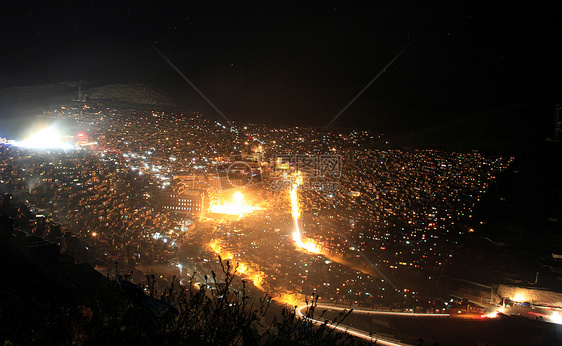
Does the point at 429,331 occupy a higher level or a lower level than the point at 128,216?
lower

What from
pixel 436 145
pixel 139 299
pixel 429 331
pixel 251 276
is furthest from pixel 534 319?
pixel 436 145

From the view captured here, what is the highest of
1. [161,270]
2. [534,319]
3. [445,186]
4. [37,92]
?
[37,92]

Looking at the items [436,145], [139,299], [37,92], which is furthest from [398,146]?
Answer: [37,92]

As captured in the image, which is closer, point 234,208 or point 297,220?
point 297,220

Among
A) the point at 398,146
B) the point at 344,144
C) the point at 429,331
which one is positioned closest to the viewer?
the point at 429,331

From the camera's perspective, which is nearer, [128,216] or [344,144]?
[128,216]

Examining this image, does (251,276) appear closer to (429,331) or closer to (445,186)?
(429,331)

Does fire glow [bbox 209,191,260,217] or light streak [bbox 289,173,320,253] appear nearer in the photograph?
light streak [bbox 289,173,320,253]

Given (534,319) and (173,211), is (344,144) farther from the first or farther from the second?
(534,319)

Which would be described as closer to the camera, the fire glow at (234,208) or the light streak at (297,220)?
the light streak at (297,220)

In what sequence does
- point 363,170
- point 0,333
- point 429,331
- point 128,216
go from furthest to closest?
1. point 363,170
2. point 128,216
3. point 429,331
4. point 0,333
